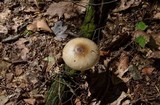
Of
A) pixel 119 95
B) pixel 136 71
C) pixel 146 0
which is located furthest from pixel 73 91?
pixel 146 0

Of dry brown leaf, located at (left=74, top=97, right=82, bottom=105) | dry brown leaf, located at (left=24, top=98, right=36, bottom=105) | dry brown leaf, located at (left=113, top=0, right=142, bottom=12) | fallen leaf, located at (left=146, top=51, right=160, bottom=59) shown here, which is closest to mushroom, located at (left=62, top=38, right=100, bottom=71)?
dry brown leaf, located at (left=74, top=97, right=82, bottom=105)

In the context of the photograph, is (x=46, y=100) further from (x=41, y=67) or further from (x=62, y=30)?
(x=62, y=30)

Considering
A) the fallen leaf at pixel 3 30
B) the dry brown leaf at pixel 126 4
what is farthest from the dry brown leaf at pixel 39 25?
the dry brown leaf at pixel 126 4

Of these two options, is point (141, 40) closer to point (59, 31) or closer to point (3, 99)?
point (59, 31)

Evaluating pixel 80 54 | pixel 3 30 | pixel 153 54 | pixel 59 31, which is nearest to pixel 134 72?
pixel 153 54

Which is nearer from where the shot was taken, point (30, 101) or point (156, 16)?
point (30, 101)

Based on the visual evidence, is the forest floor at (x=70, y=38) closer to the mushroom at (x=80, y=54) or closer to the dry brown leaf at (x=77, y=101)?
the dry brown leaf at (x=77, y=101)
